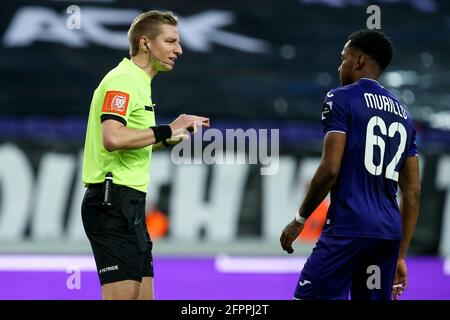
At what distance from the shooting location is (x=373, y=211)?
453 centimetres

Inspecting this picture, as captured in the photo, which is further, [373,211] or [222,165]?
[222,165]

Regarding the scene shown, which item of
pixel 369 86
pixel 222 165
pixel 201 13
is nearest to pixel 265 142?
pixel 222 165

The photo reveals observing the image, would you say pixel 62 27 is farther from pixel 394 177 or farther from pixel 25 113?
pixel 394 177

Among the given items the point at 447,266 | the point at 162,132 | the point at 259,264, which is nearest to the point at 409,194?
the point at 162,132

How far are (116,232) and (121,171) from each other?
1.01ft

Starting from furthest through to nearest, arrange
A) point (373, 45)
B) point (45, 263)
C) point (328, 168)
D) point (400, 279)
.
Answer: point (45, 263) → point (400, 279) → point (373, 45) → point (328, 168)

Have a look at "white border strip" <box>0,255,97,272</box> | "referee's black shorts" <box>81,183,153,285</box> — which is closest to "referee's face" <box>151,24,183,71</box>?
"referee's black shorts" <box>81,183,153,285</box>

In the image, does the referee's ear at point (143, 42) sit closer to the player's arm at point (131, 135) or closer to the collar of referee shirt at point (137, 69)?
the collar of referee shirt at point (137, 69)

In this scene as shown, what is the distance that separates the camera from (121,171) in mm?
4578

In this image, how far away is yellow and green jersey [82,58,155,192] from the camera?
4.50 metres

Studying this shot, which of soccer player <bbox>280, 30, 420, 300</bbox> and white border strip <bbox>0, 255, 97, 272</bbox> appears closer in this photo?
soccer player <bbox>280, 30, 420, 300</bbox>

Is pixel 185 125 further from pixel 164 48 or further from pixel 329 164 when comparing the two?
A: pixel 329 164

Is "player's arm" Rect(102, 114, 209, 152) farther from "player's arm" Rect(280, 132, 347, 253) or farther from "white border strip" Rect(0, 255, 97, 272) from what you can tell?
"white border strip" Rect(0, 255, 97, 272)
